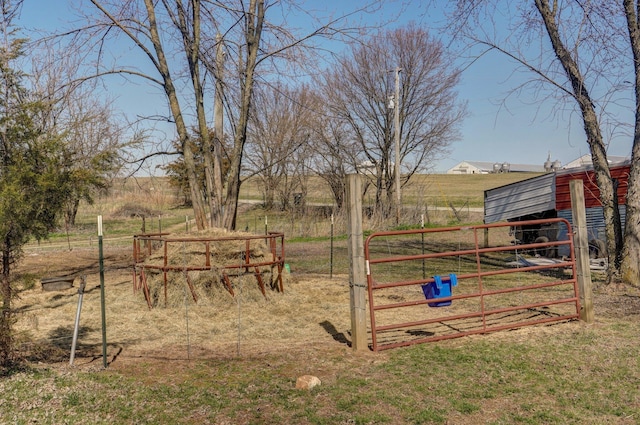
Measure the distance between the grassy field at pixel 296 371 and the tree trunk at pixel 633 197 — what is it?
0.90 meters

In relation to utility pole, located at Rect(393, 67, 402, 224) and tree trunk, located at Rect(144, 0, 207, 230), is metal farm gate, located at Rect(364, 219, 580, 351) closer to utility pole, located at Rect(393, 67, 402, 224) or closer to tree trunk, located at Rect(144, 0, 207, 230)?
tree trunk, located at Rect(144, 0, 207, 230)

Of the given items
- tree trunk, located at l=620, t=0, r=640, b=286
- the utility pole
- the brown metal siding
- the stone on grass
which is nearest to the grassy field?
the stone on grass

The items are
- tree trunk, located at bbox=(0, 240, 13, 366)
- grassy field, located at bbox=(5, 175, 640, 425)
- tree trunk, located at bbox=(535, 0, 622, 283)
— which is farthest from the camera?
tree trunk, located at bbox=(535, 0, 622, 283)

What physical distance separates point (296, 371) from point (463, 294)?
4871mm

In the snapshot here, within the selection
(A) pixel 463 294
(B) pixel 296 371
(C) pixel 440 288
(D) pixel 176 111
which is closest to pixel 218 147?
(D) pixel 176 111

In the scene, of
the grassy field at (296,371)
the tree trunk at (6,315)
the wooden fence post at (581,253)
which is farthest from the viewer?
the wooden fence post at (581,253)

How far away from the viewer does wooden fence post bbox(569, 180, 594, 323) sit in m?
7.31

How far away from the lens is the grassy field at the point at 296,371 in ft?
14.1

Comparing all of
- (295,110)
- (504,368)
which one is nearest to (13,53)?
(504,368)

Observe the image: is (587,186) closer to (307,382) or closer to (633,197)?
(633,197)

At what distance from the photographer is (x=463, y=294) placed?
9.35 m

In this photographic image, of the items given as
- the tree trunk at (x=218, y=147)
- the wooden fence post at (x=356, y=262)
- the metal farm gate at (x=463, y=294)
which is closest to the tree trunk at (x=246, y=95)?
the tree trunk at (x=218, y=147)

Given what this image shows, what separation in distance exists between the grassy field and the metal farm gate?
14.1 inches

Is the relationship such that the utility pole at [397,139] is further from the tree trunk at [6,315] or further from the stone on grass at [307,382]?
the tree trunk at [6,315]
